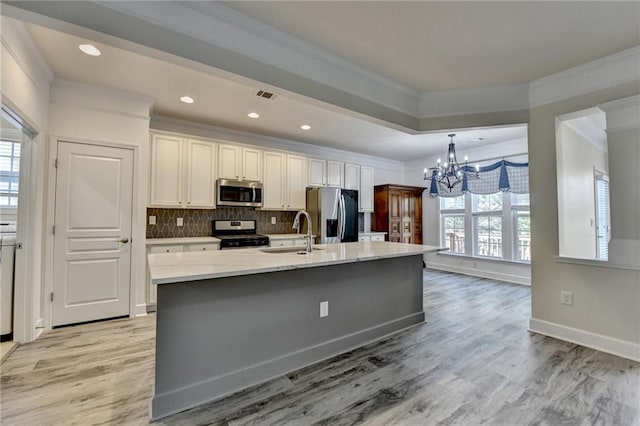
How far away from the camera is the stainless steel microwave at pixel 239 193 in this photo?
4.31m

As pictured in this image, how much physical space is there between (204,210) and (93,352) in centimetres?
237

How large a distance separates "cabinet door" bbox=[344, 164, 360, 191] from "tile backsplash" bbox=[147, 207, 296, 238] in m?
1.42

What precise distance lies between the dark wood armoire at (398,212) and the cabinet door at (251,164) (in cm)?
292

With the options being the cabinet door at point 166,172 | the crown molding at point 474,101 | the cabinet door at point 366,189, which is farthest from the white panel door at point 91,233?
the cabinet door at point 366,189

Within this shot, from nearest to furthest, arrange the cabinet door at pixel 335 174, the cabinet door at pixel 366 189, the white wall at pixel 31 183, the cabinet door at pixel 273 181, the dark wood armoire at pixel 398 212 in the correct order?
the white wall at pixel 31 183, the cabinet door at pixel 273 181, the cabinet door at pixel 335 174, the cabinet door at pixel 366 189, the dark wood armoire at pixel 398 212

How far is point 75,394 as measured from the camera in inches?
75.8

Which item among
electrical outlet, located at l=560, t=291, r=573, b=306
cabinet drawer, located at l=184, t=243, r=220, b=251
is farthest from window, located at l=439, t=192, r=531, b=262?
cabinet drawer, located at l=184, t=243, r=220, b=251

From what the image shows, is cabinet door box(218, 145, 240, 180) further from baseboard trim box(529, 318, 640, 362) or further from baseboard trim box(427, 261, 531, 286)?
baseboard trim box(427, 261, 531, 286)

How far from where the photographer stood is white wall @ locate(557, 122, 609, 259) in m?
2.97

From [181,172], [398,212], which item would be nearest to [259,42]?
[181,172]

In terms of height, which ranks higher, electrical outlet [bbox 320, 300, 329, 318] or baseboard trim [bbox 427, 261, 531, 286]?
electrical outlet [bbox 320, 300, 329, 318]

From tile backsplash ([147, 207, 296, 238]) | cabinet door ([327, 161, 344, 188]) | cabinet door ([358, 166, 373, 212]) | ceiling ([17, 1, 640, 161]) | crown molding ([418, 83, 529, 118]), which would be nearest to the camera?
ceiling ([17, 1, 640, 161])

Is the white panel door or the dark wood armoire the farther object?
the dark wood armoire

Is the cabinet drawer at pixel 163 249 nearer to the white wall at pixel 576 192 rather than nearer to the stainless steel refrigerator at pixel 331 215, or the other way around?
the stainless steel refrigerator at pixel 331 215
